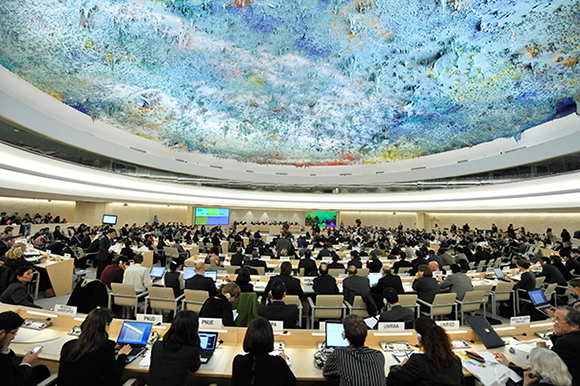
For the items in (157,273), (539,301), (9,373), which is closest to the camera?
(9,373)

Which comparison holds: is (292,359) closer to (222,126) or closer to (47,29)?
(47,29)

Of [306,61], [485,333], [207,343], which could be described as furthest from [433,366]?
[306,61]

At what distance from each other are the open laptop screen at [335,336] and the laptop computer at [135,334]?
2058 mm

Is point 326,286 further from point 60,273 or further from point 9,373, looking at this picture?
point 60,273

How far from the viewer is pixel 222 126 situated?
10.8 metres

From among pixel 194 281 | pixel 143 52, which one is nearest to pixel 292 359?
pixel 194 281

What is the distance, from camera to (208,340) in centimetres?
302

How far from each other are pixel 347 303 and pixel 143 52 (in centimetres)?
711

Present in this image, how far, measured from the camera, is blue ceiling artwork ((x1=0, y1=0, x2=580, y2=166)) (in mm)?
5055

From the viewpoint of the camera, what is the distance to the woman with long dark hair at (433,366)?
82.6 inches

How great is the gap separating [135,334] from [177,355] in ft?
3.98

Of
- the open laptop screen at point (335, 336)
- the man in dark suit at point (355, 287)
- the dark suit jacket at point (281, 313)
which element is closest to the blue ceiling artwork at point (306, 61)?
the man in dark suit at point (355, 287)

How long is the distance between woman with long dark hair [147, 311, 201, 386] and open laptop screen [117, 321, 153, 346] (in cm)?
93

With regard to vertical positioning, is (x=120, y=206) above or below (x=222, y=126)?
below
